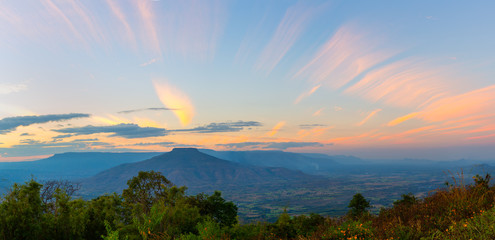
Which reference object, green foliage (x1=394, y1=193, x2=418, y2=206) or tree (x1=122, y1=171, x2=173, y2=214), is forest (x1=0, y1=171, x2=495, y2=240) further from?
tree (x1=122, y1=171, x2=173, y2=214)

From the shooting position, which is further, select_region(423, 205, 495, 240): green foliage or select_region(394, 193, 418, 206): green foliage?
select_region(394, 193, 418, 206): green foliage

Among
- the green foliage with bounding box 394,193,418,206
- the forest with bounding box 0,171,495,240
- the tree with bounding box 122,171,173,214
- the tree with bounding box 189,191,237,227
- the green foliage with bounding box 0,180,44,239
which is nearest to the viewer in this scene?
the forest with bounding box 0,171,495,240

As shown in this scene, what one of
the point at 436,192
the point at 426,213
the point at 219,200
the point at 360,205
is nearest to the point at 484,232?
the point at 426,213

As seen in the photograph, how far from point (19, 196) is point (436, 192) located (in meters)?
21.4

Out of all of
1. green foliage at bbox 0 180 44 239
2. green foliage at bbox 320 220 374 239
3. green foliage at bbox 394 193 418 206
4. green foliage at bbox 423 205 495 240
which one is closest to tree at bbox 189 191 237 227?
green foliage at bbox 394 193 418 206

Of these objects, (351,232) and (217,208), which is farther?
(217,208)

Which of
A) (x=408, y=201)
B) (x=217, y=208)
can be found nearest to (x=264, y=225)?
(x=408, y=201)

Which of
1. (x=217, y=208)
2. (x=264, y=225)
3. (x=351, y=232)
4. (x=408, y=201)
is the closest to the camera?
(x=351, y=232)

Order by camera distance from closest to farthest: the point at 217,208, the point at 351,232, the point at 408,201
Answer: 1. the point at 351,232
2. the point at 408,201
3. the point at 217,208

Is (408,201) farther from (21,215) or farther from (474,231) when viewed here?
(21,215)

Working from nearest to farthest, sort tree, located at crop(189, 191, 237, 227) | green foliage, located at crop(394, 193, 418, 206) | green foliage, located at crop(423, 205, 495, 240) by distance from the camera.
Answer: green foliage, located at crop(423, 205, 495, 240) < green foliage, located at crop(394, 193, 418, 206) < tree, located at crop(189, 191, 237, 227)

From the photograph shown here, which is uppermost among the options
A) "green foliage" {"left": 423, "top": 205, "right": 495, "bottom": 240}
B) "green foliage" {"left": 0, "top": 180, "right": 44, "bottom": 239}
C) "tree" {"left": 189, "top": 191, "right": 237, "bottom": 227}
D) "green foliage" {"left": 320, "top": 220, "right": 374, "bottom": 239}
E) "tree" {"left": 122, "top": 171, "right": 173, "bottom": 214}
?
"green foliage" {"left": 423, "top": 205, "right": 495, "bottom": 240}

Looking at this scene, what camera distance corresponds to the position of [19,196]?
41.8 feet

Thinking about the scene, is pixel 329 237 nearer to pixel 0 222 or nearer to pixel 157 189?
pixel 0 222
